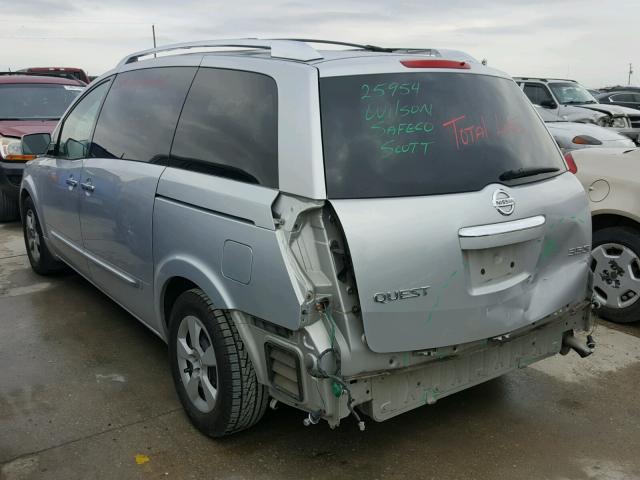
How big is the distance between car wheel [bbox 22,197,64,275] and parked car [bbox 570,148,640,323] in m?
4.53

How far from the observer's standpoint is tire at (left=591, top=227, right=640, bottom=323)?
4.48 metres

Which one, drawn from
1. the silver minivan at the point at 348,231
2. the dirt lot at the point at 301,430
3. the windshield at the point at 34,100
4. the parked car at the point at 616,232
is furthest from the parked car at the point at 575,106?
the silver minivan at the point at 348,231

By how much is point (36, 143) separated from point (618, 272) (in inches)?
187

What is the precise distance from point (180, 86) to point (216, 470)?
1.98 meters

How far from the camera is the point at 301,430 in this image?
3.23 meters

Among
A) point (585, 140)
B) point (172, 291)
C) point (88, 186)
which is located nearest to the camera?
point (172, 291)

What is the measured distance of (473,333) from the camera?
8.78ft

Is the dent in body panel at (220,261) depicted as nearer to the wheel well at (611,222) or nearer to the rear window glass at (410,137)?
the rear window glass at (410,137)

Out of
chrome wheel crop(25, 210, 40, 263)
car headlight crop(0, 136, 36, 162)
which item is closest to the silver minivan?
chrome wheel crop(25, 210, 40, 263)

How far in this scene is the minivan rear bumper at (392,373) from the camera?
2.47 meters

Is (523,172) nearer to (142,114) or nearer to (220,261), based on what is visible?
(220,261)

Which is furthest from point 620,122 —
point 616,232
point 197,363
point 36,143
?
point 197,363

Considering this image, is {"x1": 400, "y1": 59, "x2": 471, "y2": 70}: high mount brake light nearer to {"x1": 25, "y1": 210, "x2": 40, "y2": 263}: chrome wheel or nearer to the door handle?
the door handle

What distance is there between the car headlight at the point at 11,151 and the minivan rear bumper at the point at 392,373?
6.17 meters
